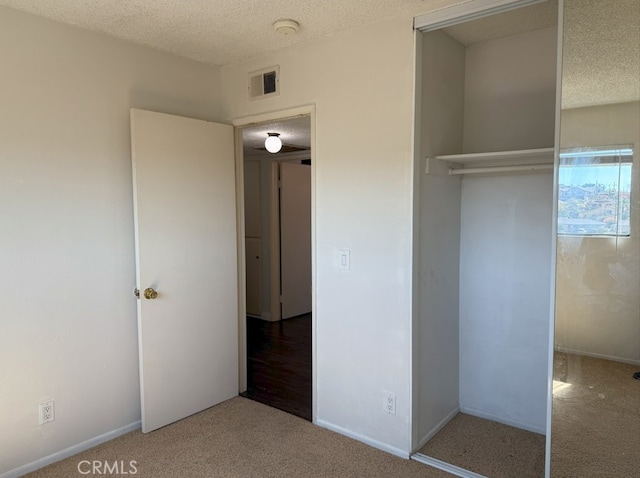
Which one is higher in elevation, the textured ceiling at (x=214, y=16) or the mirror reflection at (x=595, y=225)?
the textured ceiling at (x=214, y=16)

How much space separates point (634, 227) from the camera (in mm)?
2049

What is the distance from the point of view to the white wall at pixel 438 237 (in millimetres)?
2605

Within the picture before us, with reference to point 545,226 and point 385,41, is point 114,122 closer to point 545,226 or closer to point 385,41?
point 385,41

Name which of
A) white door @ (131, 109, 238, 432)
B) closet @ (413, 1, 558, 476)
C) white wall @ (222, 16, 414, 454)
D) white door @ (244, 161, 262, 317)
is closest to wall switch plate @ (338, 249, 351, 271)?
white wall @ (222, 16, 414, 454)

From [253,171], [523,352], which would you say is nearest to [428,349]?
[523,352]

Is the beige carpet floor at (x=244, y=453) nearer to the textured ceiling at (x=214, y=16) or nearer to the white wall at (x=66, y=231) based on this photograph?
the white wall at (x=66, y=231)

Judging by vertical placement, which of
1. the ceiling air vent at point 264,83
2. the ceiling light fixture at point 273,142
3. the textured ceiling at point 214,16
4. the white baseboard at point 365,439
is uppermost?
the textured ceiling at point 214,16

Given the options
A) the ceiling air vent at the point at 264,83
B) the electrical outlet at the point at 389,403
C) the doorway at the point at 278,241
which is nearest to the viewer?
the electrical outlet at the point at 389,403

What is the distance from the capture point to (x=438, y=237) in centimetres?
278

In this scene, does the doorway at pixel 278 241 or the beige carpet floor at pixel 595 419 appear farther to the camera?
the doorway at pixel 278 241

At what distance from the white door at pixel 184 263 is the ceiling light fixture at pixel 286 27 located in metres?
0.89

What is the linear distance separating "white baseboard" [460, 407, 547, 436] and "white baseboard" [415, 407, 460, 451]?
87mm

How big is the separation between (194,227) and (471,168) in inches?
75.3

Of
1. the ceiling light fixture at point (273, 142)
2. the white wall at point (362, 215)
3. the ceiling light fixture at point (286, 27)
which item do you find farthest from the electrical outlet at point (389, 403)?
the ceiling light fixture at point (273, 142)
